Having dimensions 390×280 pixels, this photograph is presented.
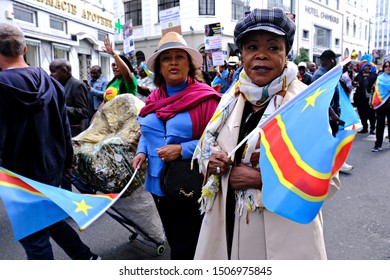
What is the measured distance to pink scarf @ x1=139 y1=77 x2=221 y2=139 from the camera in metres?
2.26

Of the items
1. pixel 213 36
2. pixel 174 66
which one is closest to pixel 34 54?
pixel 213 36

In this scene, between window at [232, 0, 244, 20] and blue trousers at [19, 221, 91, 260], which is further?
window at [232, 0, 244, 20]

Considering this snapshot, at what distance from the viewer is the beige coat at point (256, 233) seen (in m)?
1.53

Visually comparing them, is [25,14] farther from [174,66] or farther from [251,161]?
[251,161]

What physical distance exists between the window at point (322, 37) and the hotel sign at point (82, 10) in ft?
87.3

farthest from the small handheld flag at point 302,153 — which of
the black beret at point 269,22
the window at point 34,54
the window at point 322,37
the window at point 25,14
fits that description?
the window at point 322,37

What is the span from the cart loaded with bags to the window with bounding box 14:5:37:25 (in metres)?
12.2

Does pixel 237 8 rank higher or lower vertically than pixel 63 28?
higher

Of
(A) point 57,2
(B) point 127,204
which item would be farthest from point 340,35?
(B) point 127,204

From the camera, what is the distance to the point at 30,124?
7.91 feet

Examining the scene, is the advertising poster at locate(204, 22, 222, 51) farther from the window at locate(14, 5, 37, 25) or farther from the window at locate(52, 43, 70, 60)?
the window at locate(52, 43, 70, 60)

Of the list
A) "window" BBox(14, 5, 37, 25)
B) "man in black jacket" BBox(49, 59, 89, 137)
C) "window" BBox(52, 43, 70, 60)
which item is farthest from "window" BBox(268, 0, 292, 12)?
"man in black jacket" BBox(49, 59, 89, 137)

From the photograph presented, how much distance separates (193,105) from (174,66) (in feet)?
1.01
